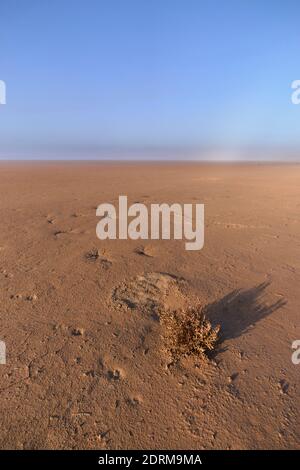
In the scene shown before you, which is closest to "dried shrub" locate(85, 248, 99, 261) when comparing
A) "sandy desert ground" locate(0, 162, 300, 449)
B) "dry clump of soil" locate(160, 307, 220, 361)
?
"sandy desert ground" locate(0, 162, 300, 449)

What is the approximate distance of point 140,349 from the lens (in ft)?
11.8

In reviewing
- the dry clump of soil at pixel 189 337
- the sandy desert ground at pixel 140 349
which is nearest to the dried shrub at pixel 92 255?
the sandy desert ground at pixel 140 349

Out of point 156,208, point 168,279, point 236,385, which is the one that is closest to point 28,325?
point 168,279

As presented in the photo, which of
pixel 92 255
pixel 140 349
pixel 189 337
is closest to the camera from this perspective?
pixel 189 337

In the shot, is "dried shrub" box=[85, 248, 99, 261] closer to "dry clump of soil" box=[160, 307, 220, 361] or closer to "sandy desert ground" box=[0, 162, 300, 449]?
"sandy desert ground" box=[0, 162, 300, 449]

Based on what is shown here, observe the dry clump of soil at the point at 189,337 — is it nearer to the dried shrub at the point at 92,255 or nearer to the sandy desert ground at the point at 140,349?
the sandy desert ground at the point at 140,349

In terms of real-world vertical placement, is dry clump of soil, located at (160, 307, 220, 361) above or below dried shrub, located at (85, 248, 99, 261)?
below

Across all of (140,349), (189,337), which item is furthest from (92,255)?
(189,337)

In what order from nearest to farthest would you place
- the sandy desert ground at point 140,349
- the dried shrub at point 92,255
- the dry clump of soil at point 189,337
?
1. the sandy desert ground at point 140,349
2. the dry clump of soil at point 189,337
3. the dried shrub at point 92,255

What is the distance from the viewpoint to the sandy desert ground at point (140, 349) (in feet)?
8.79

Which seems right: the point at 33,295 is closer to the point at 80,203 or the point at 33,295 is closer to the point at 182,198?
the point at 80,203

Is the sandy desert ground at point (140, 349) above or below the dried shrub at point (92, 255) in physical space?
below

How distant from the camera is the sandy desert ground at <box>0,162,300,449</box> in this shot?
2.68 meters

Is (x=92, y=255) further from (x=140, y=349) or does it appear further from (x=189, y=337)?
(x=189, y=337)
